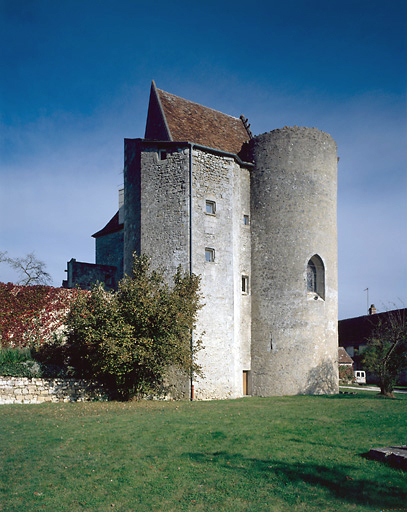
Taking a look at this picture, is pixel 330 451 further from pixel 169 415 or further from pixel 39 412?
pixel 39 412

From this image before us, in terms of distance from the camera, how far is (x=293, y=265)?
23.3m

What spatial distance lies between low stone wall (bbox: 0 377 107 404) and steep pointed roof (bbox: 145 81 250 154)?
11.6 meters

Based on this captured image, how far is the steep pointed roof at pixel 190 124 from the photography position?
2309 cm

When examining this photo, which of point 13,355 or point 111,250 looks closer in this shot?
point 13,355

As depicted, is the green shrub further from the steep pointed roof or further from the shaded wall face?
the steep pointed roof

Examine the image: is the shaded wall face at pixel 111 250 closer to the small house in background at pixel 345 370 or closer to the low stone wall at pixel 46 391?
the low stone wall at pixel 46 391

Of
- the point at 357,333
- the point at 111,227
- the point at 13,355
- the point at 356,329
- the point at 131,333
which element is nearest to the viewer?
the point at 131,333

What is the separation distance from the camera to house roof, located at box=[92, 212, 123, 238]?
28766 millimetres

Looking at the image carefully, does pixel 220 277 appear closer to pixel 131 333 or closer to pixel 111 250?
pixel 131 333

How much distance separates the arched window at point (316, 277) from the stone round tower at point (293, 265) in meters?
0.05

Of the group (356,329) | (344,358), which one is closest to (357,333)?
(356,329)

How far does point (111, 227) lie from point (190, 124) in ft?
29.9

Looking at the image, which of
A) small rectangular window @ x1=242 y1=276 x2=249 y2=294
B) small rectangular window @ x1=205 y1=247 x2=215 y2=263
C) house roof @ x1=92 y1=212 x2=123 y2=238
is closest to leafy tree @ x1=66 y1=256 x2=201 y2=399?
small rectangular window @ x1=205 y1=247 x2=215 y2=263

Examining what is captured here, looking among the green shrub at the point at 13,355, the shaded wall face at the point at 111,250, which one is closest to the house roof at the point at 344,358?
the shaded wall face at the point at 111,250
